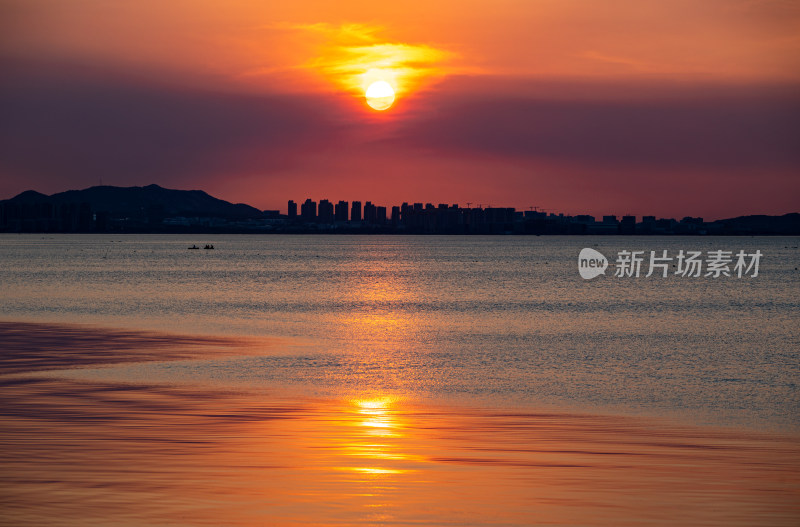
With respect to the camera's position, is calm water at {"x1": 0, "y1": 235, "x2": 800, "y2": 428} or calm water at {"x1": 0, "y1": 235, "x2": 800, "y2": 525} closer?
calm water at {"x1": 0, "y1": 235, "x2": 800, "y2": 525}

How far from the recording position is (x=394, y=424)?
65.4 ft

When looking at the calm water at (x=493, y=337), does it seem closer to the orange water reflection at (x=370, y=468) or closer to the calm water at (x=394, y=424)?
the calm water at (x=394, y=424)

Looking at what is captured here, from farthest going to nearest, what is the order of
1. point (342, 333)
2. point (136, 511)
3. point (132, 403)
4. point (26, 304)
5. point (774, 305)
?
point (774, 305) → point (26, 304) → point (342, 333) → point (132, 403) → point (136, 511)

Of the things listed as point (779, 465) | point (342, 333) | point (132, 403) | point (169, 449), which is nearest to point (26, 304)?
point (342, 333)

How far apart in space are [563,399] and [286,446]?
35.3 ft

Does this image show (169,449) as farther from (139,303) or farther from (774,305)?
(774,305)

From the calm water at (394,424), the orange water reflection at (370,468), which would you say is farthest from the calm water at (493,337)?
the orange water reflection at (370,468)

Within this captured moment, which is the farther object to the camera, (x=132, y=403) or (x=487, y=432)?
(x=132, y=403)

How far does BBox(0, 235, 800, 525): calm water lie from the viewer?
42.8 ft

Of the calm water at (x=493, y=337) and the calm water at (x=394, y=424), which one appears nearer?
the calm water at (x=394, y=424)

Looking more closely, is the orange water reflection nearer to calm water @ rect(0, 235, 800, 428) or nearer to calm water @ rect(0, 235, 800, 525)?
calm water @ rect(0, 235, 800, 525)

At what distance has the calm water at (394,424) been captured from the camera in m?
13.0

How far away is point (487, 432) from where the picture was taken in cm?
1912

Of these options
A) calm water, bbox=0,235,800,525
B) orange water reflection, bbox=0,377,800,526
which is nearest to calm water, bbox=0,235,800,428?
calm water, bbox=0,235,800,525
